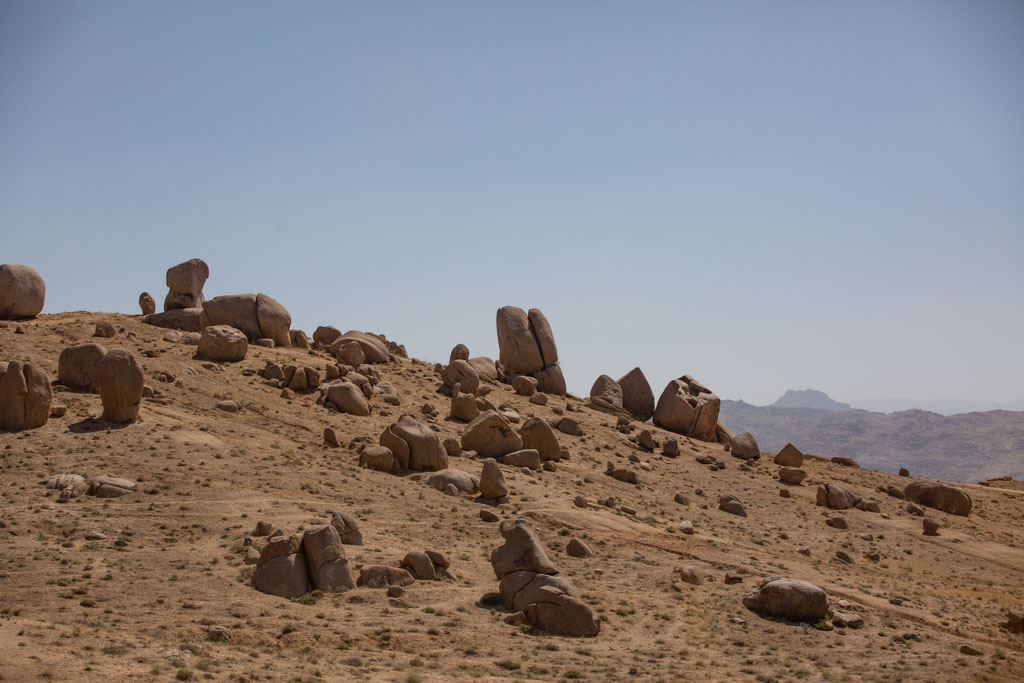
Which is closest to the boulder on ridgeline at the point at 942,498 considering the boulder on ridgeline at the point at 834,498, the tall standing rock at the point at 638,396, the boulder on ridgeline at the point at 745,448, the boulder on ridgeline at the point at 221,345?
the boulder on ridgeline at the point at 834,498

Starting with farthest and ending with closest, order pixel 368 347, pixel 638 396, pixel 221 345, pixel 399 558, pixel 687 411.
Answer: pixel 638 396 < pixel 687 411 < pixel 368 347 < pixel 221 345 < pixel 399 558

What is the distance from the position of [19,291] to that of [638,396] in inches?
1283

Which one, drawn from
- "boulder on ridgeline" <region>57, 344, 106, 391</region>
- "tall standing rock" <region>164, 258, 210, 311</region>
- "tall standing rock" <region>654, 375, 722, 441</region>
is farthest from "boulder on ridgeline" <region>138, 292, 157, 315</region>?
"tall standing rock" <region>654, 375, 722, 441</region>

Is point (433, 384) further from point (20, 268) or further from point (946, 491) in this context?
point (946, 491)

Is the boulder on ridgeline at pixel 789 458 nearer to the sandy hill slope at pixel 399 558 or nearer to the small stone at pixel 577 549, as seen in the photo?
the sandy hill slope at pixel 399 558

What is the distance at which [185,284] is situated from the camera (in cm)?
4478

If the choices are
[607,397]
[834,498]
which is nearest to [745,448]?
[834,498]

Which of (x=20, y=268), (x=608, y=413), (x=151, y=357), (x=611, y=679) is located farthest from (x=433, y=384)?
(x=611, y=679)

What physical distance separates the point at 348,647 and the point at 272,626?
1.68m

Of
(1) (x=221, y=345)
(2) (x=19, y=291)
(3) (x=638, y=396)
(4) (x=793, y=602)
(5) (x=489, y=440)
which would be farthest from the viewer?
(3) (x=638, y=396)

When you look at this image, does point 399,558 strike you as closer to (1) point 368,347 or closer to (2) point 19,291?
(1) point 368,347

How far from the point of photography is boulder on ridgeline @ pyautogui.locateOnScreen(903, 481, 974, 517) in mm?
39219

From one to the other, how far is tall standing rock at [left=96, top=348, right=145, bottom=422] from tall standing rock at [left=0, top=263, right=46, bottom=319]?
1519 cm

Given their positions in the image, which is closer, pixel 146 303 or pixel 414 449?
pixel 414 449
